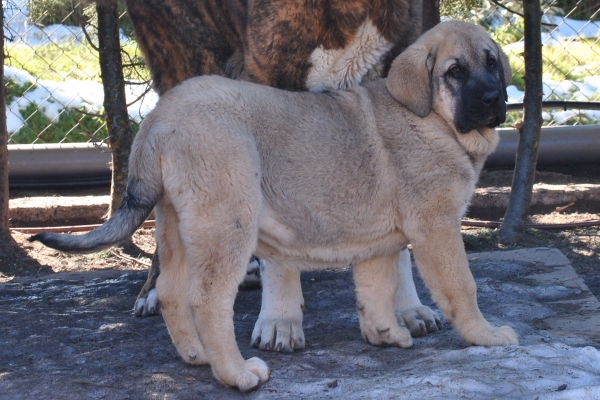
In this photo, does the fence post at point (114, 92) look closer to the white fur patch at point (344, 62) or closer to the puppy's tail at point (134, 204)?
the white fur patch at point (344, 62)

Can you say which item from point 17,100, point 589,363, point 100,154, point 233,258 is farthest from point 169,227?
point 17,100

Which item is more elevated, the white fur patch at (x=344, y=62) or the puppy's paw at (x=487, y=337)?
the white fur patch at (x=344, y=62)

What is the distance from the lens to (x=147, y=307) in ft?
12.0

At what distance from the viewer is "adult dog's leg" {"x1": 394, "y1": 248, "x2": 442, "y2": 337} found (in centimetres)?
332

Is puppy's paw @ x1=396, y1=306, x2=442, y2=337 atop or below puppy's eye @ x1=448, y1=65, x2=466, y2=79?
below

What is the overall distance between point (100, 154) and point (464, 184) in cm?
358

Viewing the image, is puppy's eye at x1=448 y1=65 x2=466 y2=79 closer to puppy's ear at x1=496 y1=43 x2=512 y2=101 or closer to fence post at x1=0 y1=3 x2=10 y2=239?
puppy's ear at x1=496 y1=43 x2=512 y2=101

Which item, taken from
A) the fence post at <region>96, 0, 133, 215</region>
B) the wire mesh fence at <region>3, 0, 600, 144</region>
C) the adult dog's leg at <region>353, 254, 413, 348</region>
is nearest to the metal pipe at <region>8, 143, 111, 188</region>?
the wire mesh fence at <region>3, 0, 600, 144</region>

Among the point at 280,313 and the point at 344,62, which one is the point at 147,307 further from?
the point at 344,62

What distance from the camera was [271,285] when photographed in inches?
132

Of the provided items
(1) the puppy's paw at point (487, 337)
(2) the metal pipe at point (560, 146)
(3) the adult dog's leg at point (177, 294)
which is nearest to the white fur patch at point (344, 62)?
(3) the adult dog's leg at point (177, 294)

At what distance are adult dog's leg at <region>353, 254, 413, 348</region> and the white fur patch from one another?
698 millimetres

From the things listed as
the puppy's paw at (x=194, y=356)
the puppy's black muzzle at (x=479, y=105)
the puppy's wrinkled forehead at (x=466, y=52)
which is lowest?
the puppy's paw at (x=194, y=356)

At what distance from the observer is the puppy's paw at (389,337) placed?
3.12 m
